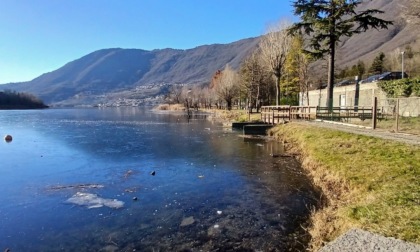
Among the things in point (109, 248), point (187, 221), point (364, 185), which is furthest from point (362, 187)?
point (109, 248)

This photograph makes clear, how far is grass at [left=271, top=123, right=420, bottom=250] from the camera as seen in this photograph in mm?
7344

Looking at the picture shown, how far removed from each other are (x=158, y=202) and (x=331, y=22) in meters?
24.4

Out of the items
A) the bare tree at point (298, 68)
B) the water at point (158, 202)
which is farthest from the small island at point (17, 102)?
the water at point (158, 202)

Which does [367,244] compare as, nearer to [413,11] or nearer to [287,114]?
[413,11]

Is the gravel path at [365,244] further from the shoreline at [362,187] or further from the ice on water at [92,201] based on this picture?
the ice on water at [92,201]

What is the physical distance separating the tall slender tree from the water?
13597mm

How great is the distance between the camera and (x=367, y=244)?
6.21 metres

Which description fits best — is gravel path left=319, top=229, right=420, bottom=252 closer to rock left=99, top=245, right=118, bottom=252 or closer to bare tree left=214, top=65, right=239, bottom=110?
rock left=99, top=245, right=118, bottom=252

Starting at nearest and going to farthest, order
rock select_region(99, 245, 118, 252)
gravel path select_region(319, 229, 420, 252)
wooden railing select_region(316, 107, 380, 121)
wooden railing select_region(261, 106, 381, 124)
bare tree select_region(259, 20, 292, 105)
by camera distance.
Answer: gravel path select_region(319, 229, 420, 252) < rock select_region(99, 245, 118, 252) < wooden railing select_region(316, 107, 380, 121) < wooden railing select_region(261, 106, 381, 124) < bare tree select_region(259, 20, 292, 105)

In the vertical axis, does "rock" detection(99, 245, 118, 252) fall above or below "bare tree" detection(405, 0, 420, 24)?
below

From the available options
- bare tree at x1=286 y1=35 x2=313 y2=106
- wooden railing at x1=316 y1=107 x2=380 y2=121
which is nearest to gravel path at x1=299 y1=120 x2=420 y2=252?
wooden railing at x1=316 y1=107 x2=380 y2=121

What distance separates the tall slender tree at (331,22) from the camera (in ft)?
95.6

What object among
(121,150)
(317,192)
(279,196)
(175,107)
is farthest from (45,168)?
(175,107)

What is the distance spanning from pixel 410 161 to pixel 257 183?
586cm
